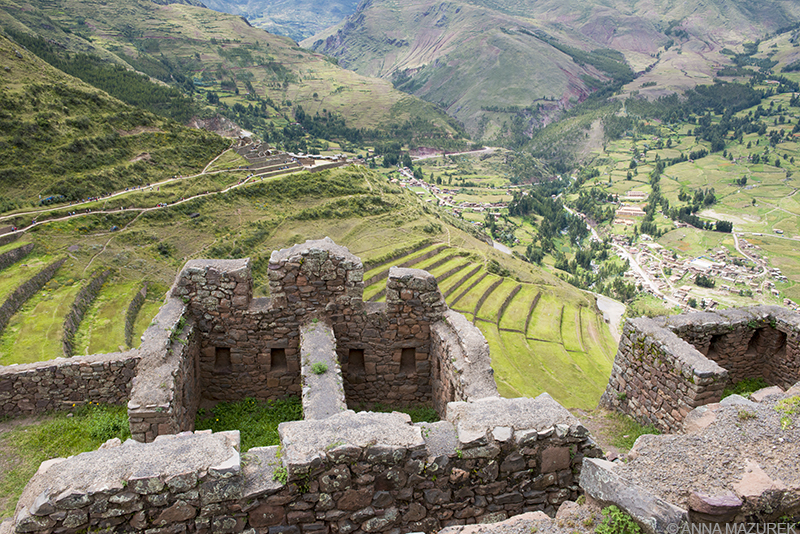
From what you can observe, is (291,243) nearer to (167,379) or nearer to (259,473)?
(167,379)

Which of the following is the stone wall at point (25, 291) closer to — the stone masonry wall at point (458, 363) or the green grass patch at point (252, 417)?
the green grass patch at point (252, 417)

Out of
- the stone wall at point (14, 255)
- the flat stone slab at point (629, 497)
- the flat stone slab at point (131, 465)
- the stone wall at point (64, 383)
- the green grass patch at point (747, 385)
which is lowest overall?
the green grass patch at point (747, 385)

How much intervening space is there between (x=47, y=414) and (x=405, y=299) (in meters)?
9.41

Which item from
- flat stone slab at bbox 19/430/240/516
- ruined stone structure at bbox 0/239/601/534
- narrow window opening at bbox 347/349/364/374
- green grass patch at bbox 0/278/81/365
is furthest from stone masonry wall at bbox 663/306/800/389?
green grass patch at bbox 0/278/81/365

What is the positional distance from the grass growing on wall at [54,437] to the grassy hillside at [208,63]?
120m

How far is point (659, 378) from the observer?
1042 centimetres

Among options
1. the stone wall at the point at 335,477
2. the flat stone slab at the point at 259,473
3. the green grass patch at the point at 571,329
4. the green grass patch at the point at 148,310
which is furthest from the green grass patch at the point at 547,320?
the flat stone slab at the point at 259,473

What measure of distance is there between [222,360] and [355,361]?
3.44m

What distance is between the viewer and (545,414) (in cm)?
667

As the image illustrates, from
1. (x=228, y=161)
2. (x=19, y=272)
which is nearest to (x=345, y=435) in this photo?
(x=19, y=272)

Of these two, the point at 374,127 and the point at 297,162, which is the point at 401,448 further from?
the point at 374,127

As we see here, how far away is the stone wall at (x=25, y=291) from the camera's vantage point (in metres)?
27.9

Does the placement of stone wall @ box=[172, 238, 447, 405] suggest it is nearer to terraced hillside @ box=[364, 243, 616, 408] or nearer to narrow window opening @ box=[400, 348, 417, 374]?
narrow window opening @ box=[400, 348, 417, 374]

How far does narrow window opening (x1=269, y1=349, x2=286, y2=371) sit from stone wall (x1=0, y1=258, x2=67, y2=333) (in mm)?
25360
